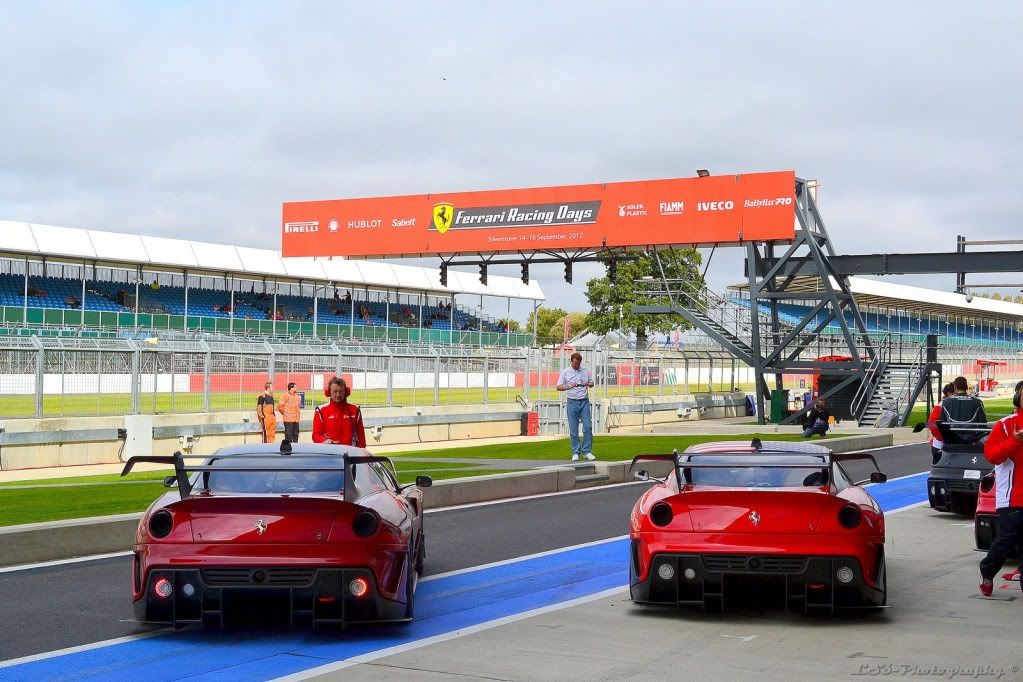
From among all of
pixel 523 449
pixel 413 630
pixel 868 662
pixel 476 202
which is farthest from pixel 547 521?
pixel 476 202

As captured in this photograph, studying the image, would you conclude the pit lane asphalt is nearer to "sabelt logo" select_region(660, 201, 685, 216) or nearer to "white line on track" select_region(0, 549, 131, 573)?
"white line on track" select_region(0, 549, 131, 573)

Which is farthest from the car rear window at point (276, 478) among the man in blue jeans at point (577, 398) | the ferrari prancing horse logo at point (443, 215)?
the ferrari prancing horse logo at point (443, 215)

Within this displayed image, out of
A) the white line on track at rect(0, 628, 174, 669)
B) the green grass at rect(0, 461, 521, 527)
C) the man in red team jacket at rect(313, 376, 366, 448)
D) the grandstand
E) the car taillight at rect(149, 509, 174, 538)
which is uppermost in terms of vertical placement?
the grandstand

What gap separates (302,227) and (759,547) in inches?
1601

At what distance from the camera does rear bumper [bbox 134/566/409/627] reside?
24.6ft

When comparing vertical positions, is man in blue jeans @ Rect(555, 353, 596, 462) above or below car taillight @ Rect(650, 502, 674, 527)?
above

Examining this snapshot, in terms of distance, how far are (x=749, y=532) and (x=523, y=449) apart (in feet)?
63.1

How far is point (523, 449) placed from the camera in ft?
89.6

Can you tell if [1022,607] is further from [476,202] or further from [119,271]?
[119,271]

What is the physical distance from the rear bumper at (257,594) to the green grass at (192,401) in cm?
1757

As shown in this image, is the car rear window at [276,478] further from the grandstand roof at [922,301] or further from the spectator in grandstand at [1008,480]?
the grandstand roof at [922,301]

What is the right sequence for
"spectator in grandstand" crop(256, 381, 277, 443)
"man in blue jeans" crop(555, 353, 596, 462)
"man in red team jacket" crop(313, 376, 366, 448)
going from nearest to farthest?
"man in red team jacket" crop(313, 376, 366, 448) < "man in blue jeans" crop(555, 353, 596, 462) < "spectator in grandstand" crop(256, 381, 277, 443)

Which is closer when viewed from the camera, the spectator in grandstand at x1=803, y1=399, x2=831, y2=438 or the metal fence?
the metal fence

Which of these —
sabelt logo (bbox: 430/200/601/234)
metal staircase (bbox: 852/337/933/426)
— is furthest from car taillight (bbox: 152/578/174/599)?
metal staircase (bbox: 852/337/933/426)
